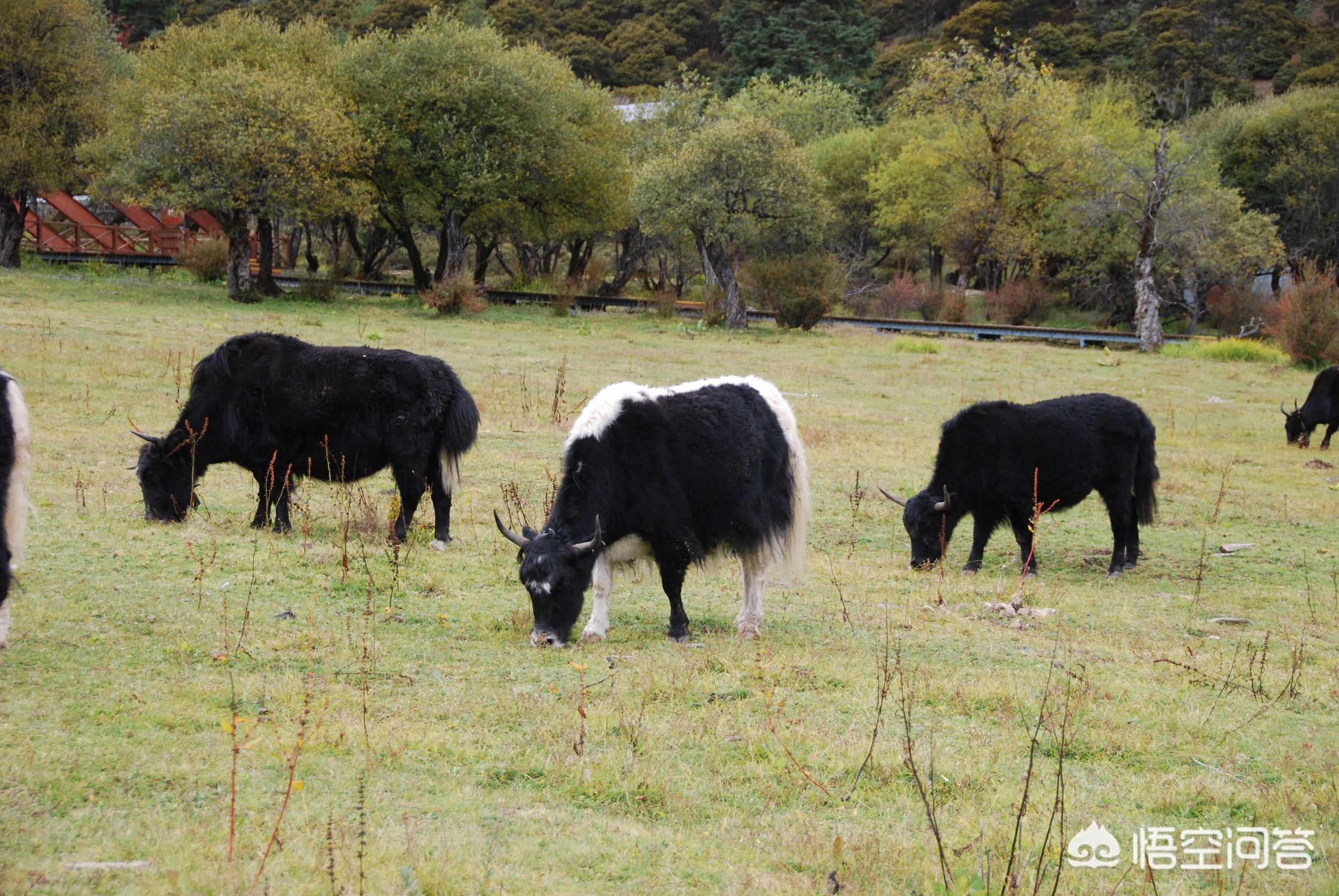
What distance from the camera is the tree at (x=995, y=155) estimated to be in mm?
43219

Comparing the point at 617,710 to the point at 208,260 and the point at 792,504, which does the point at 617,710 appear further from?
the point at 208,260

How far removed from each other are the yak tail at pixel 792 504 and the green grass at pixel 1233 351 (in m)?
25.3

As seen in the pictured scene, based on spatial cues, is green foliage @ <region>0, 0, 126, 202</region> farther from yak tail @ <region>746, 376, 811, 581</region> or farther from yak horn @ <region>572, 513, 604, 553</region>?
yak horn @ <region>572, 513, 604, 553</region>

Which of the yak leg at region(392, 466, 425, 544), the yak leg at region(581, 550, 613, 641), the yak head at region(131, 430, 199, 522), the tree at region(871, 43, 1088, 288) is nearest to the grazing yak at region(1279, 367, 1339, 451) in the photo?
the yak leg at region(392, 466, 425, 544)

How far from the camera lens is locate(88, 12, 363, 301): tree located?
28.2 m

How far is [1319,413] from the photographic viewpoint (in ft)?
58.4

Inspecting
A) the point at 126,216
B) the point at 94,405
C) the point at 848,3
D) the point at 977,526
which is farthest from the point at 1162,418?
the point at 848,3

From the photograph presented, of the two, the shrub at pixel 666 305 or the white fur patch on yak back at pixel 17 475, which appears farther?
the shrub at pixel 666 305

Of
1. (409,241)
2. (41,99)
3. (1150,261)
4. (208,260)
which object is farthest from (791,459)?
(41,99)

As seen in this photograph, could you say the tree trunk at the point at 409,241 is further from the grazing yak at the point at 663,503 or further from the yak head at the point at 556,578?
the yak head at the point at 556,578

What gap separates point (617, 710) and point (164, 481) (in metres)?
5.58

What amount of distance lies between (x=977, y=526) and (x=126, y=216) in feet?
148

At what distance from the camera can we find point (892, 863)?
13.8 feet

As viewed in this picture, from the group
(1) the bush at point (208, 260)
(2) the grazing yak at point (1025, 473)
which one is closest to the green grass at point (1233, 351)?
(2) the grazing yak at point (1025, 473)
